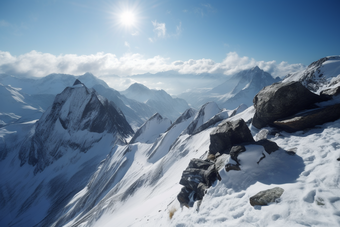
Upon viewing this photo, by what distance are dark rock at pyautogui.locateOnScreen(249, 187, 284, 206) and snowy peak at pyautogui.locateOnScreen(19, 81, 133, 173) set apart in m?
91.8

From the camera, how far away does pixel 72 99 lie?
98250 mm

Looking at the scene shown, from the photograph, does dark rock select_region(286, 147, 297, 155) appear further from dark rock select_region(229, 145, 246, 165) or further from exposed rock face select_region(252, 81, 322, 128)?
Result: exposed rock face select_region(252, 81, 322, 128)

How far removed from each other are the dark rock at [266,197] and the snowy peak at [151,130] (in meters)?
73.5

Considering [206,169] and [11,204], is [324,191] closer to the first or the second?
[206,169]

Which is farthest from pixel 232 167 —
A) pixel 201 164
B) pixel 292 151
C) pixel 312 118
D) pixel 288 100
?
pixel 288 100

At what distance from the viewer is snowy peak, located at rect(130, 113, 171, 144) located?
268 ft

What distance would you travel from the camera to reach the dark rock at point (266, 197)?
7.73 meters

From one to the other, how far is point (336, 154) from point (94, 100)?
107457mm

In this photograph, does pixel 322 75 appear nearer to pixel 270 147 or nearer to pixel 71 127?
pixel 270 147

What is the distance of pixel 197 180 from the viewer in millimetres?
12336

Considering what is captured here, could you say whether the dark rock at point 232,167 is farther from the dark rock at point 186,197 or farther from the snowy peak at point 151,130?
the snowy peak at point 151,130

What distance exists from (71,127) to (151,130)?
5268 centimetres

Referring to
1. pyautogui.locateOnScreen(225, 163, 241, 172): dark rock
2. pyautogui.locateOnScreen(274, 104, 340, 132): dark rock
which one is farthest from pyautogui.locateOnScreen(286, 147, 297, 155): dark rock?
pyautogui.locateOnScreen(225, 163, 241, 172): dark rock

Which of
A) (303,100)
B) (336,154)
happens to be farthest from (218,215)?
(303,100)
